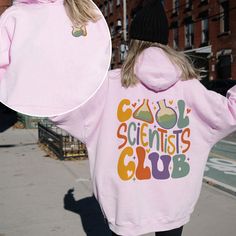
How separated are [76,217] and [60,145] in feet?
13.6

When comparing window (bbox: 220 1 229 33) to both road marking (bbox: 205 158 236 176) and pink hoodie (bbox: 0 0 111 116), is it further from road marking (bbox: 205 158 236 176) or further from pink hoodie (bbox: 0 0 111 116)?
pink hoodie (bbox: 0 0 111 116)

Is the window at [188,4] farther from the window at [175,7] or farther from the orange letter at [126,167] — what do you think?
the orange letter at [126,167]

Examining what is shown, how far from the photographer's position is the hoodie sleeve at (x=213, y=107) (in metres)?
2.14

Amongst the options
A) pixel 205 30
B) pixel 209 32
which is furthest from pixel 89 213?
pixel 205 30

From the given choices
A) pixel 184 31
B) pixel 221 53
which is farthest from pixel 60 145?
pixel 184 31

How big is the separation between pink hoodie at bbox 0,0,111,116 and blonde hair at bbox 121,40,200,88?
273mm

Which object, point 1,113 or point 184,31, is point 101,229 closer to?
point 1,113

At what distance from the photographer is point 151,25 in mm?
2100

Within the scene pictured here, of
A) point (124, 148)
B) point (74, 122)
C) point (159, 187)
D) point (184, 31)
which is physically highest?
point (184, 31)

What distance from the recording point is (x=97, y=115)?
6.72 ft

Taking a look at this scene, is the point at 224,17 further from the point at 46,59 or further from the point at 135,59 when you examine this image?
the point at 46,59

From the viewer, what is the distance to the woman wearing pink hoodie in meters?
2.07

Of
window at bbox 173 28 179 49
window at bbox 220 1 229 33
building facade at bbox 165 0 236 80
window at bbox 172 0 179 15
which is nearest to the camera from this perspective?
building facade at bbox 165 0 236 80

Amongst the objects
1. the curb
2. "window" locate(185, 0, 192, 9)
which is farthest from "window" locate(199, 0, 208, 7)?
the curb
